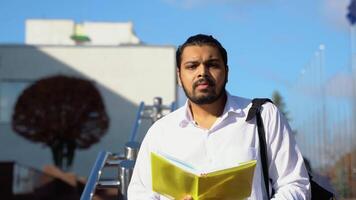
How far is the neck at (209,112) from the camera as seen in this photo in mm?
2543

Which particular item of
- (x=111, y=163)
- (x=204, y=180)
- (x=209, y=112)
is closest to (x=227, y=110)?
(x=209, y=112)

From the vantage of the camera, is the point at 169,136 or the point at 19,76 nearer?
the point at 169,136

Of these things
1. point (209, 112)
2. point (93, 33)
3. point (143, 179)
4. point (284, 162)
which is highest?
point (93, 33)

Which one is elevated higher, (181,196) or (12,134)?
(181,196)

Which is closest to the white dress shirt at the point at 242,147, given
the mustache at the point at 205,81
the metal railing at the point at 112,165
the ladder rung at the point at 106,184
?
the mustache at the point at 205,81

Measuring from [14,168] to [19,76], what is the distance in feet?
52.8

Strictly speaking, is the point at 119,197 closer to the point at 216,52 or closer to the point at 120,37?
the point at 216,52

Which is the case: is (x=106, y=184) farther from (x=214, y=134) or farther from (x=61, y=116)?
(x=61, y=116)

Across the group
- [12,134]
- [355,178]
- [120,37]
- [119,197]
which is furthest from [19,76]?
[119,197]

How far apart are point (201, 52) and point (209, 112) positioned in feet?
0.74

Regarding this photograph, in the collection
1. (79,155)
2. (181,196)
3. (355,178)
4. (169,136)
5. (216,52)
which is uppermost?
(216,52)

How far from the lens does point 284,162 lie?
241 cm

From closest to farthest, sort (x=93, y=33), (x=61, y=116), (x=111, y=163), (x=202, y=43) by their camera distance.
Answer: (x=202, y=43), (x=111, y=163), (x=61, y=116), (x=93, y=33)

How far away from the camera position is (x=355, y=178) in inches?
700
